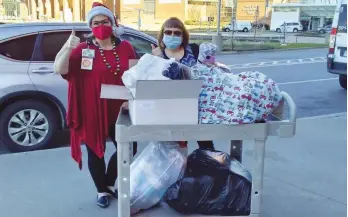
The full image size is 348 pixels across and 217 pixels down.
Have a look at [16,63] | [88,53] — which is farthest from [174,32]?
[16,63]

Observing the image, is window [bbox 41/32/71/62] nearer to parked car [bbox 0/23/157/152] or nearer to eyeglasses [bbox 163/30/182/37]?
parked car [bbox 0/23/157/152]

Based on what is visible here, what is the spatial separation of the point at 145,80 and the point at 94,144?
121 centimetres

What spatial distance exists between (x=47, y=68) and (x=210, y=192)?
3.28m

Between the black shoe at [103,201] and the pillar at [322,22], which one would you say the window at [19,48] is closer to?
the black shoe at [103,201]

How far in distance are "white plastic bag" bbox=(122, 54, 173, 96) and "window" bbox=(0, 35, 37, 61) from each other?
327cm

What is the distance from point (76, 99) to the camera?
135 inches

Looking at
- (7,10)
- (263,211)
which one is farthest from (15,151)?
(7,10)

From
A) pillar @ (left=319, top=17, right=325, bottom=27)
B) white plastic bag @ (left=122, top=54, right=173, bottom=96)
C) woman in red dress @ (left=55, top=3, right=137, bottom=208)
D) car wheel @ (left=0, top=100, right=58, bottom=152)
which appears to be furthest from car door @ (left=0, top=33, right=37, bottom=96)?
pillar @ (left=319, top=17, right=325, bottom=27)

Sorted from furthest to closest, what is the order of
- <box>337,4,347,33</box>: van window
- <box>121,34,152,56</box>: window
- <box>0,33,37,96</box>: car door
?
<box>337,4,347,33</box>: van window < <box>121,34,152,56</box>: window < <box>0,33,37,96</box>: car door

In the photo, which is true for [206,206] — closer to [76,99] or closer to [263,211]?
[263,211]

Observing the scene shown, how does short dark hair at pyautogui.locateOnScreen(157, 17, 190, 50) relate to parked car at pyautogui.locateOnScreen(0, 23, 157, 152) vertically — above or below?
above

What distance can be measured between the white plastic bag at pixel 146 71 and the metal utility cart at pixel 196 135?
24 centimetres

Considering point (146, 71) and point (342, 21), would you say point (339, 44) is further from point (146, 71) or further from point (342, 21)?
point (146, 71)

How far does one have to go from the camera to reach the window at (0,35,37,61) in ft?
17.8
